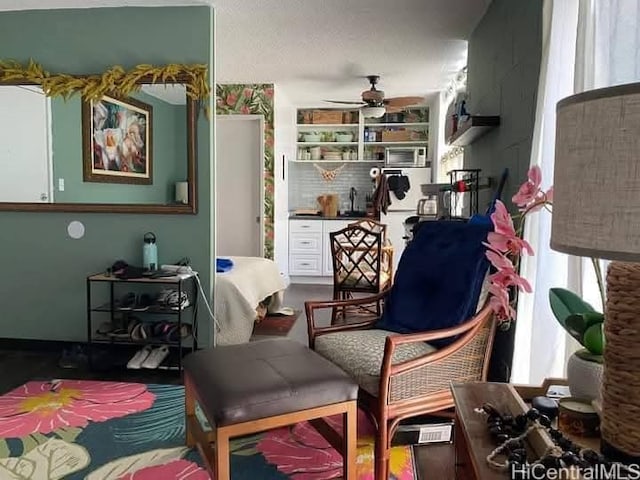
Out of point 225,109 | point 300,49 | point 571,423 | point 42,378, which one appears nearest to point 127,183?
point 42,378

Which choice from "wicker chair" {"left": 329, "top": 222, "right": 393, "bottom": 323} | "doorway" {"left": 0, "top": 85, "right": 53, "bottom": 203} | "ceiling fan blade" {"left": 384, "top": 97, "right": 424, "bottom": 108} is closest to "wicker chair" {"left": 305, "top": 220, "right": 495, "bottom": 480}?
"wicker chair" {"left": 329, "top": 222, "right": 393, "bottom": 323}

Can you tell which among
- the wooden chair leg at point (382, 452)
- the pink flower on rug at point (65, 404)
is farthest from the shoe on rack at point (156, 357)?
the wooden chair leg at point (382, 452)

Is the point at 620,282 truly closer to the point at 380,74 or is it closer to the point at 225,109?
the point at 380,74

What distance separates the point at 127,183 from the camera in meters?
3.54

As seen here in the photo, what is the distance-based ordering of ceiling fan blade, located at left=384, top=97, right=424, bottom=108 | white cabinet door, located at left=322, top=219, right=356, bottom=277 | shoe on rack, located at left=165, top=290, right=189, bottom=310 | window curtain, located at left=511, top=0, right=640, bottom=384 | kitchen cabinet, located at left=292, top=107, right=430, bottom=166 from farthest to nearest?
1. kitchen cabinet, located at left=292, top=107, right=430, bottom=166
2. white cabinet door, located at left=322, top=219, right=356, bottom=277
3. ceiling fan blade, located at left=384, top=97, right=424, bottom=108
4. shoe on rack, located at left=165, top=290, right=189, bottom=310
5. window curtain, located at left=511, top=0, right=640, bottom=384

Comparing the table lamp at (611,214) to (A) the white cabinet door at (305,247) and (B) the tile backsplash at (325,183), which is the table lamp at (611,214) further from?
(B) the tile backsplash at (325,183)

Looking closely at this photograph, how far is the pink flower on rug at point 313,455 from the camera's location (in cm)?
210

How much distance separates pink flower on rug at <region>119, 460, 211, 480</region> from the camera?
6.63 feet

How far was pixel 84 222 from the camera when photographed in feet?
11.7

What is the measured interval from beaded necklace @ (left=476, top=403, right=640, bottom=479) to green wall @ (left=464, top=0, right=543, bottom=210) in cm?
164

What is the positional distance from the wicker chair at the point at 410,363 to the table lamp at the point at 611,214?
3.27ft

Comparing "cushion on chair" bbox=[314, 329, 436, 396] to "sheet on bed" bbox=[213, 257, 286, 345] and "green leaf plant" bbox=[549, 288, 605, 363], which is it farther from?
"sheet on bed" bbox=[213, 257, 286, 345]

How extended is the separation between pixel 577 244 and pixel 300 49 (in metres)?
4.05

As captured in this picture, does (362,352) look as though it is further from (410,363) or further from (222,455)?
(222,455)
